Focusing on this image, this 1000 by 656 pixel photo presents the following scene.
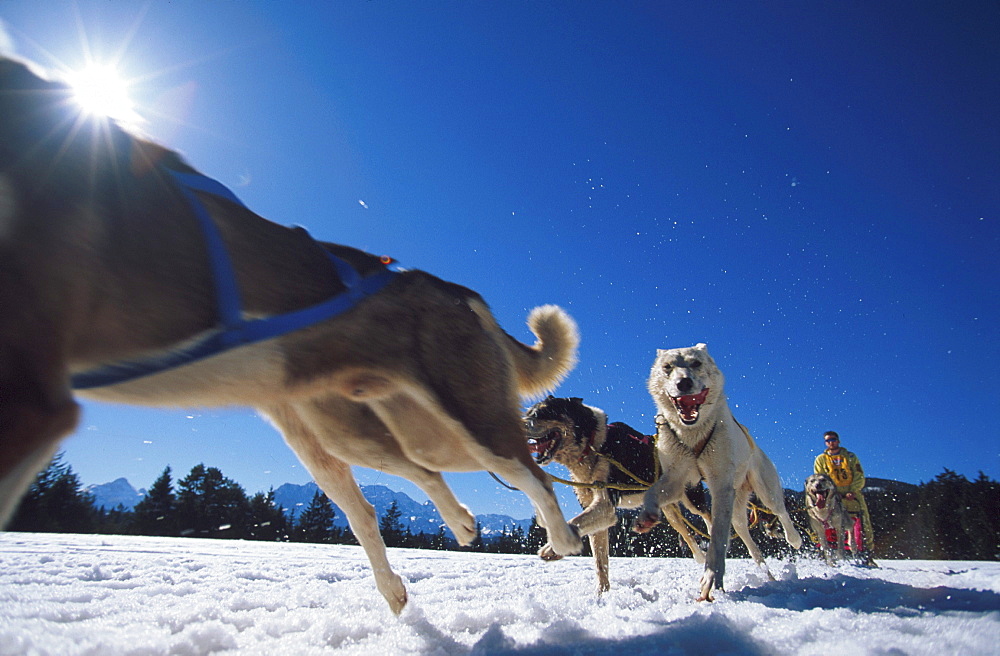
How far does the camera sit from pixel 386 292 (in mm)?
2340

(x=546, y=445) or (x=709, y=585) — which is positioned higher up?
(x=546, y=445)

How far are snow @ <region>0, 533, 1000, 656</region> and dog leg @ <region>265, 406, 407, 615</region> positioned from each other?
20 centimetres

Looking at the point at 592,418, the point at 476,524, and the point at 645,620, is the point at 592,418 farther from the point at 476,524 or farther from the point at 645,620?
the point at 645,620

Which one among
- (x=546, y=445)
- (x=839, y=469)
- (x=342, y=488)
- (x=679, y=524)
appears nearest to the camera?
(x=342, y=488)

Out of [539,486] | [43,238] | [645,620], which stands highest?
[43,238]

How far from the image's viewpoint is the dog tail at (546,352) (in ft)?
10.0

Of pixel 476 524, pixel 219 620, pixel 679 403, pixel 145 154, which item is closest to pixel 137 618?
pixel 219 620

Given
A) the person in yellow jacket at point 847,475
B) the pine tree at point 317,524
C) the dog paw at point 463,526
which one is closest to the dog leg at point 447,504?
the dog paw at point 463,526

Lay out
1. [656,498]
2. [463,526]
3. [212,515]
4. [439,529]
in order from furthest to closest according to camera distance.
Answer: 1. [212,515]
2. [439,529]
3. [656,498]
4. [463,526]

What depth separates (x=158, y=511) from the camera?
32094mm

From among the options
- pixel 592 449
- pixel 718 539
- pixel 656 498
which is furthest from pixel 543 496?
pixel 592 449

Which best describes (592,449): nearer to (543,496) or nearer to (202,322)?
(543,496)

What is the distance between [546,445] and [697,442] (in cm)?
148

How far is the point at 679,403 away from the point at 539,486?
1.65m
